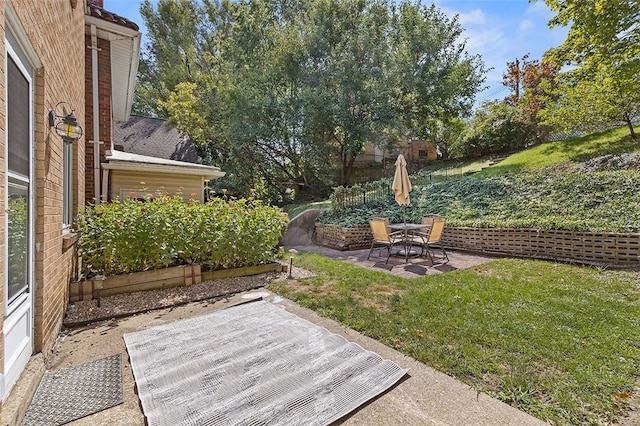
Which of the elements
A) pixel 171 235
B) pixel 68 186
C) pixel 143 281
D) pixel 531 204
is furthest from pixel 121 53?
pixel 531 204

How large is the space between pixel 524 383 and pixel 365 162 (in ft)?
73.4

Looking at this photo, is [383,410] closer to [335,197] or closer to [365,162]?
[335,197]

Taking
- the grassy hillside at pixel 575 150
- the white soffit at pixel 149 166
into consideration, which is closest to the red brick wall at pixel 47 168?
the white soffit at pixel 149 166

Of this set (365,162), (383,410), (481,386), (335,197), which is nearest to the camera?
(383,410)

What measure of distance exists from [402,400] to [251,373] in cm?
123

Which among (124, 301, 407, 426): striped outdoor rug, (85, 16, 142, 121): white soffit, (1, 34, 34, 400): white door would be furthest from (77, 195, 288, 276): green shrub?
(85, 16, 142, 121): white soffit

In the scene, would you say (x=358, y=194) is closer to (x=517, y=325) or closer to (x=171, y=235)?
(x=171, y=235)

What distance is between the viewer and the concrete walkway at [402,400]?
208 cm

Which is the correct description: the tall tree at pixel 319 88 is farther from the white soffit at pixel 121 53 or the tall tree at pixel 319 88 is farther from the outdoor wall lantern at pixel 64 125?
the outdoor wall lantern at pixel 64 125

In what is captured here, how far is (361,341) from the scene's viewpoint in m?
3.22

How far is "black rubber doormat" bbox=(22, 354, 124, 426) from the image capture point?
Answer: 212 cm

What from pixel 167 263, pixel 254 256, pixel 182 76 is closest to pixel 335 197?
pixel 254 256

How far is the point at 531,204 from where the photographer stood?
8.62 metres

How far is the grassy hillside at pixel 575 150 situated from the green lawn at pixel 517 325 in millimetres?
9181
